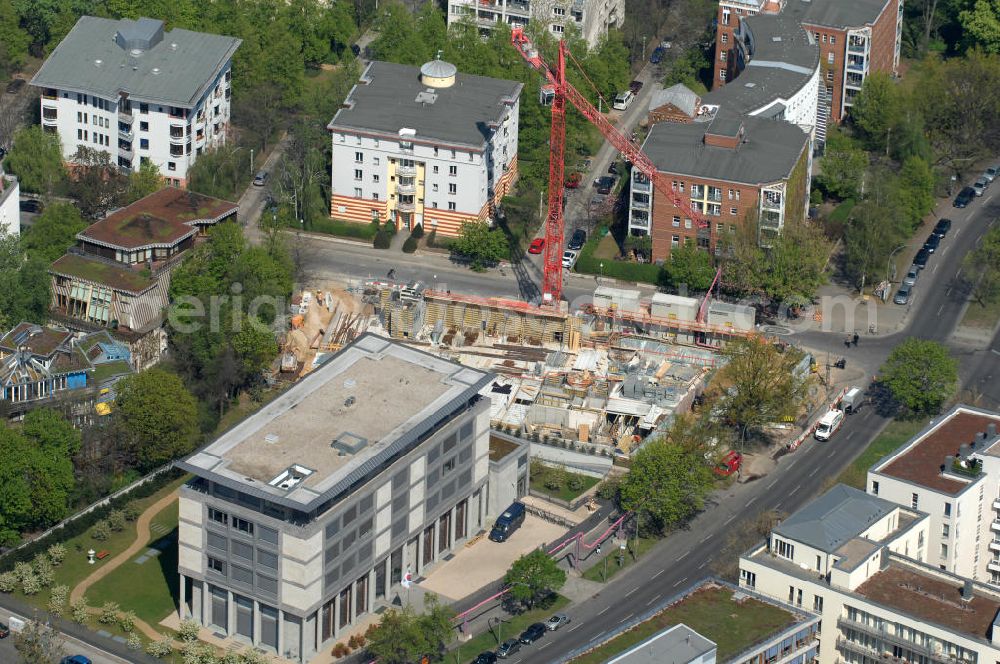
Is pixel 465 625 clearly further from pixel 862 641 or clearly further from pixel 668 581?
pixel 862 641

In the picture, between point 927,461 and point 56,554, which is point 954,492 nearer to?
point 927,461

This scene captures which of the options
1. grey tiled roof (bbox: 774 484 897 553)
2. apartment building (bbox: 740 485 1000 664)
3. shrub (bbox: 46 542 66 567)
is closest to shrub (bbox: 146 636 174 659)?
shrub (bbox: 46 542 66 567)

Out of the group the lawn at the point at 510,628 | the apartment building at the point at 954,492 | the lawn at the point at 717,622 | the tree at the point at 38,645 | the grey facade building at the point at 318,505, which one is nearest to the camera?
the lawn at the point at 717,622

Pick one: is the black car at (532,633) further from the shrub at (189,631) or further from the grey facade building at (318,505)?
the shrub at (189,631)

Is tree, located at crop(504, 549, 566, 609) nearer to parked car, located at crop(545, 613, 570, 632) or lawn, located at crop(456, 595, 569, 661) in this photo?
lawn, located at crop(456, 595, 569, 661)

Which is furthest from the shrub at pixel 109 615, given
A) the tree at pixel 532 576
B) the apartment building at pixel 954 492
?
the apartment building at pixel 954 492

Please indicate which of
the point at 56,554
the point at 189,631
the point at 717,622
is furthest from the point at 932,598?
the point at 56,554
